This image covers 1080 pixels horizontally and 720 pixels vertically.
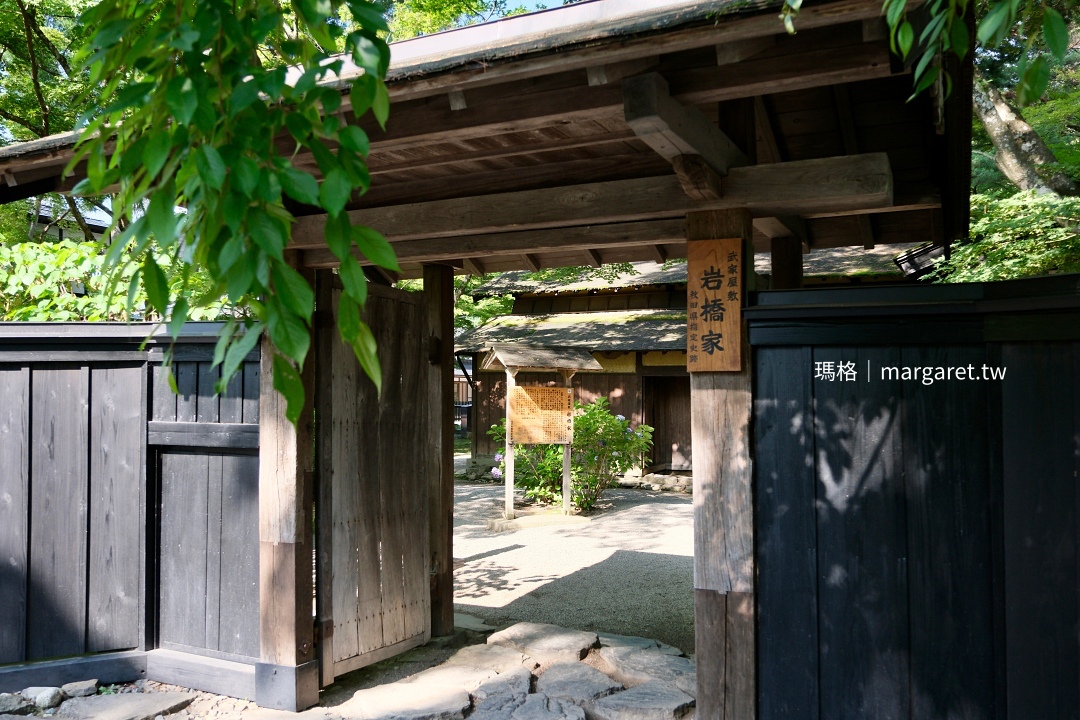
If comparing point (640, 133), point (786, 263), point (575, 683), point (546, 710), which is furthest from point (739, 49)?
point (575, 683)

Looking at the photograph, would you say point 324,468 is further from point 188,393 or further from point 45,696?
point 45,696

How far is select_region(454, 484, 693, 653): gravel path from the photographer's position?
7000mm

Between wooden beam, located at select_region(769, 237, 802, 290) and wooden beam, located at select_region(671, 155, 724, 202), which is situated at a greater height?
wooden beam, located at select_region(671, 155, 724, 202)

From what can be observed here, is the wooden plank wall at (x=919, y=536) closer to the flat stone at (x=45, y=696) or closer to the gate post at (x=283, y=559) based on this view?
the gate post at (x=283, y=559)

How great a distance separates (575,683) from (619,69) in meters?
3.45

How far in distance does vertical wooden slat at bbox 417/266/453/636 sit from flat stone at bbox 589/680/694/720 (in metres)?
1.86

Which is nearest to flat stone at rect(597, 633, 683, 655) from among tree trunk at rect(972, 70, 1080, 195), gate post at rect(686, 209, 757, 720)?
gate post at rect(686, 209, 757, 720)

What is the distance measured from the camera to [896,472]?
3340mm

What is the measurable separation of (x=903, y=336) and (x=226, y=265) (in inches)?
112

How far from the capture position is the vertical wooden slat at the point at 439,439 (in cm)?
607

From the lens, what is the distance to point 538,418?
12.4 m

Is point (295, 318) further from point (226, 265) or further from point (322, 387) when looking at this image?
point (322, 387)

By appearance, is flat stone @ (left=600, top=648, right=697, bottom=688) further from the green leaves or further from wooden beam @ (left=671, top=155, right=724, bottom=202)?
the green leaves

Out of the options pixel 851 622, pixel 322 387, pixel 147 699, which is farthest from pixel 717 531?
pixel 147 699
